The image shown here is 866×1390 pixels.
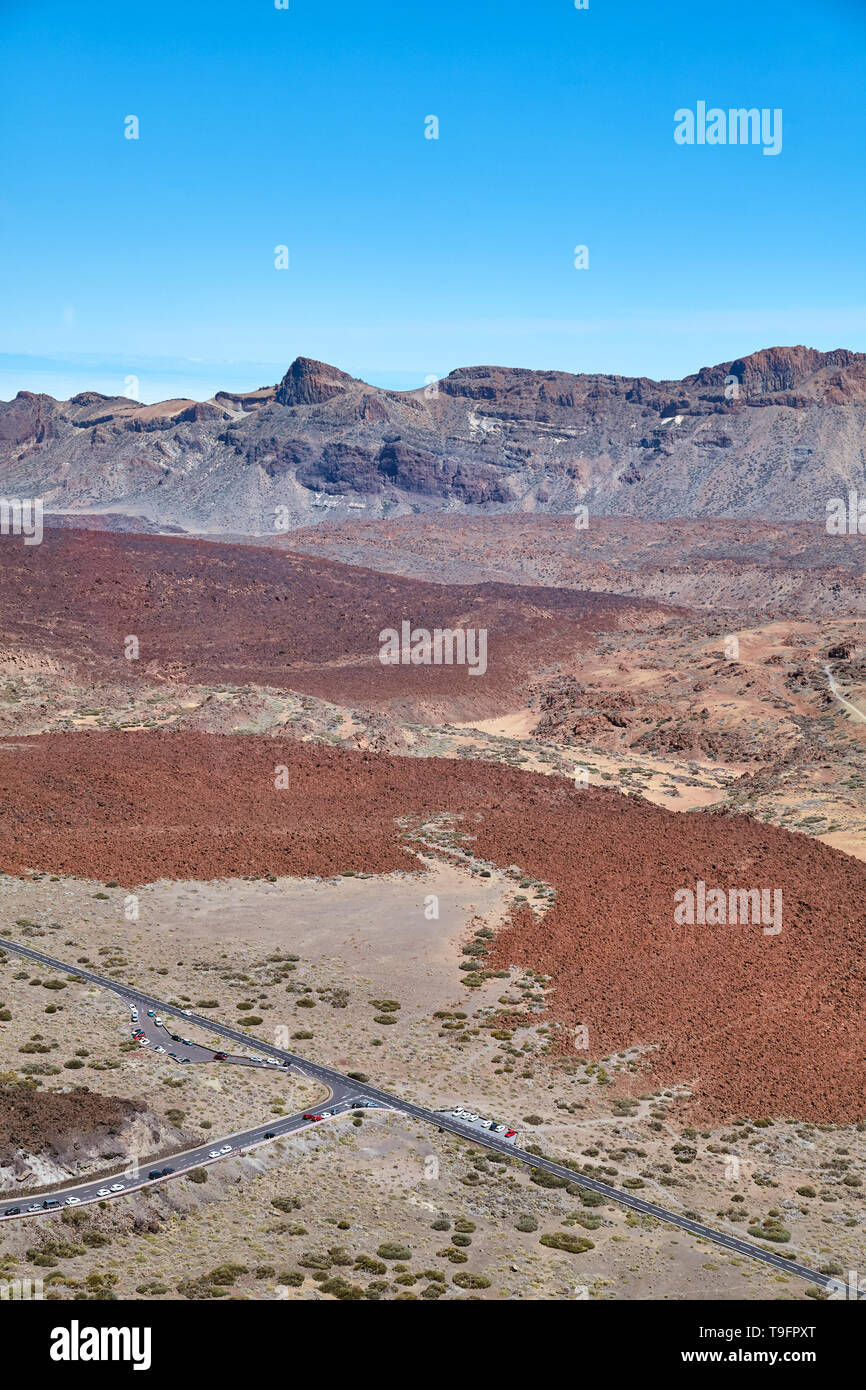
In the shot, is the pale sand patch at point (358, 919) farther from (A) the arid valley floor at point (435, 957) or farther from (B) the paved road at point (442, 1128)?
(B) the paved road at point (442, 1128)

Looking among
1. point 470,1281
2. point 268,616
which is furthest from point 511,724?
point 470,1281

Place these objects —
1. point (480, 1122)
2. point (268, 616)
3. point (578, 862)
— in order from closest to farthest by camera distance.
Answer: point (480, 1122), point (578, 862), point (268, 616)

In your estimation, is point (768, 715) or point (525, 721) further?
point (525, 721)

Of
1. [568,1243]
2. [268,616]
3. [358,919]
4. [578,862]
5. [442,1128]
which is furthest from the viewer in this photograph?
[268,616]

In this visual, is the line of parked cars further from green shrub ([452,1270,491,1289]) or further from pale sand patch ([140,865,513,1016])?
pale sand patch ([140,865,513,1016])

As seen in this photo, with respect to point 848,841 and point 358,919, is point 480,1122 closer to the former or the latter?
point 358,919

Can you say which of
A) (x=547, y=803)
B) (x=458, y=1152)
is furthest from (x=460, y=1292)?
(x=547, y=803)

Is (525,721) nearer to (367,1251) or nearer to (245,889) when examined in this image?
(245,889)
